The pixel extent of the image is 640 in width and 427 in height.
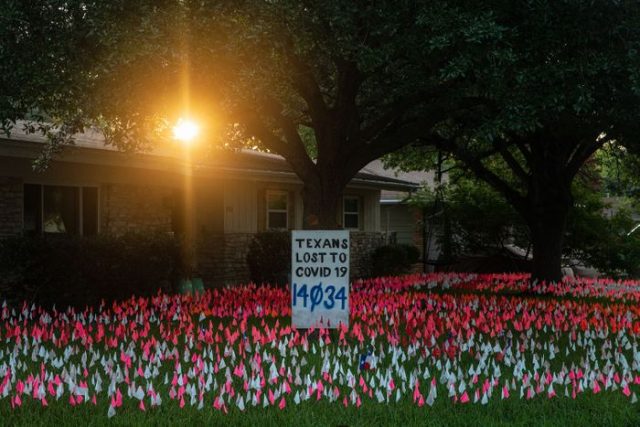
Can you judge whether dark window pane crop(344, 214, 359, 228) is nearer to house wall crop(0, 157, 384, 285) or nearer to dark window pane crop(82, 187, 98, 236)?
house wall crop(0, 157, 384, 285)

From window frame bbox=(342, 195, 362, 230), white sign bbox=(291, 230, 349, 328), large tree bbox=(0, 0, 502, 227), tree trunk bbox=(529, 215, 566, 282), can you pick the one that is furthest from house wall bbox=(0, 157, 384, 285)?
white sign bbox=(291, 230, 349, 328)

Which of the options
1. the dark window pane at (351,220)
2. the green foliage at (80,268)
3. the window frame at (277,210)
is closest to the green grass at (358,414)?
the green foliage at (80,268)

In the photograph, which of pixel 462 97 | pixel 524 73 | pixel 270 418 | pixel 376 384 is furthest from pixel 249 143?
pixel 270 418

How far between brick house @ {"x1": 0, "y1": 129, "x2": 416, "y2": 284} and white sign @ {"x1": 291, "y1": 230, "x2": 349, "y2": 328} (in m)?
6.09

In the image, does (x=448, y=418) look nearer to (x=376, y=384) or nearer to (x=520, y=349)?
(x=376, y=384)

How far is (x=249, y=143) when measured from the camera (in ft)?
55.7

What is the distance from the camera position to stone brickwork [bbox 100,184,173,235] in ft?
55.5

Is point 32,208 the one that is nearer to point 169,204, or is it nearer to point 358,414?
point 169,204

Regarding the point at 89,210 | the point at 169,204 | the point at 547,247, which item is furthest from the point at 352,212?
the point at 89,210

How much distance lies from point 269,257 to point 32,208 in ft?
17.9

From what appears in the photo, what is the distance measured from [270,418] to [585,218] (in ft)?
60.4

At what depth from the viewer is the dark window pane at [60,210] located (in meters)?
16.1

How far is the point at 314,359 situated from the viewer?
27.8ft

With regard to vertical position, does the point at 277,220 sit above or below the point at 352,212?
below
